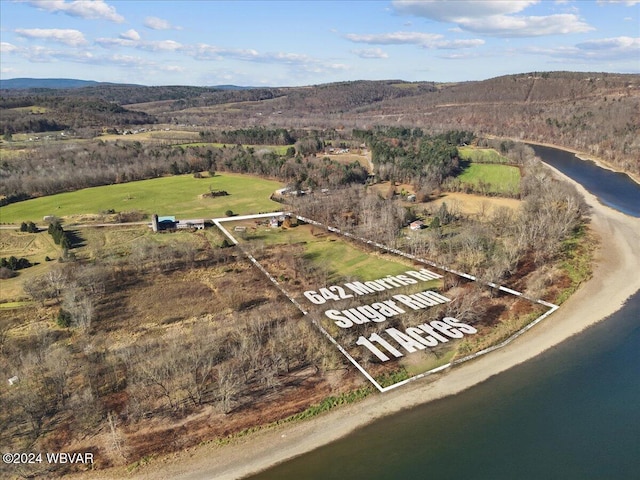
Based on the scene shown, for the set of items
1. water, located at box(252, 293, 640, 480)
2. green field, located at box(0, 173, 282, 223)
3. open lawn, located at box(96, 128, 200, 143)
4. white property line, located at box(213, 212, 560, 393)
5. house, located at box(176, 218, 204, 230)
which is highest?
open lawn, located at box(96, 128, 200, 143)

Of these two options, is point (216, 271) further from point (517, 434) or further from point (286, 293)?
point (517, 434)

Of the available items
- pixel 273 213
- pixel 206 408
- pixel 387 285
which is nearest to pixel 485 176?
pixel 273 213

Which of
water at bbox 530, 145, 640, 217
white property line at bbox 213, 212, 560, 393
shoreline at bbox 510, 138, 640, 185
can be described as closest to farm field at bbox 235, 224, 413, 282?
white property line at bbox 213, 212, 560, 393

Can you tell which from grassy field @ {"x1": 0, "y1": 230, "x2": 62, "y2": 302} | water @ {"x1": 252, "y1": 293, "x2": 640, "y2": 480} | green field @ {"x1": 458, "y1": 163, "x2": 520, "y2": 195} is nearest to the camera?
water @ {"x1": 252, "y1": 293, "x2": 640, "y2": 480}

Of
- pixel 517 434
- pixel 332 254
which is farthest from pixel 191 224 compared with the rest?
pixel 517 434

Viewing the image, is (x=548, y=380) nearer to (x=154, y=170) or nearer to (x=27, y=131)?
(x=154, y=170)

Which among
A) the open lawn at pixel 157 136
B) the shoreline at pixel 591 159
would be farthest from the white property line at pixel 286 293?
the shoreline at pixel 591 159

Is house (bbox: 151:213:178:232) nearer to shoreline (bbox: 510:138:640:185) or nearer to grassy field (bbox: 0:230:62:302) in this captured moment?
grassy field (bbox: 0:230:62:302)
